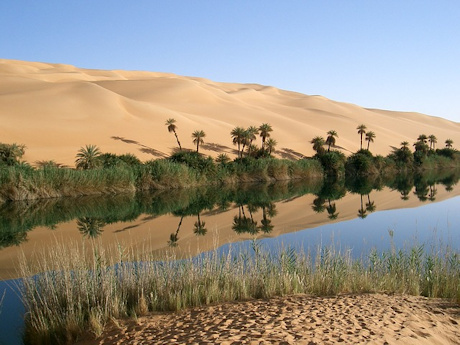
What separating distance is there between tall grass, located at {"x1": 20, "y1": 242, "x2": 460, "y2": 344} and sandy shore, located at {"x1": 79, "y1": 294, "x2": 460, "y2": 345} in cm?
35

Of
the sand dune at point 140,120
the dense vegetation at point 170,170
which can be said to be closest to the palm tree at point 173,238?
the dense vegetation at point 170,170

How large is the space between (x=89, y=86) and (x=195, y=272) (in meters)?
68.4

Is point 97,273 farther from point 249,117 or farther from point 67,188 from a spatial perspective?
point 249,117

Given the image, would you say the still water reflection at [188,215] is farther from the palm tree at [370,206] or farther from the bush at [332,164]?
the bush at [332,164]

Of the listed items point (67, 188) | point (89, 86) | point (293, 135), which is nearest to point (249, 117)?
point (293, 135)

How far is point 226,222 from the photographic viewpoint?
19453 mm

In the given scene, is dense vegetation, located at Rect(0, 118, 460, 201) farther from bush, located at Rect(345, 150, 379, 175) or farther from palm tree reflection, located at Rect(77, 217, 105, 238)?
palm tree reflection, located at Rect(77, 217, 105, 238)

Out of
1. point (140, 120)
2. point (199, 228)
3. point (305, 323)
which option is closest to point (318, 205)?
point (199, 228)

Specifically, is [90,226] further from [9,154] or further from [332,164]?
[332,164]

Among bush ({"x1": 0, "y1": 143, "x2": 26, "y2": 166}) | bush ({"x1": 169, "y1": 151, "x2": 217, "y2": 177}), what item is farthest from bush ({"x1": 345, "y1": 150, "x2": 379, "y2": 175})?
bush ({"x1": 0, "y1": 143, "x2": 26, "y2": 166})

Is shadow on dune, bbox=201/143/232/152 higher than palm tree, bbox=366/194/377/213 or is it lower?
higher

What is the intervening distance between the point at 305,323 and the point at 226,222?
544 inches

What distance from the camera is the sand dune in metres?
51.4

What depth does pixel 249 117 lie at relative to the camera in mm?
81000
